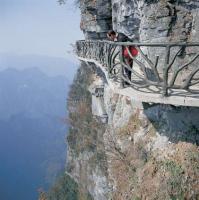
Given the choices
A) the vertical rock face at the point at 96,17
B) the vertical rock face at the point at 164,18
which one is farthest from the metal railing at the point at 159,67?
the vertical rock face at the point at 96,17

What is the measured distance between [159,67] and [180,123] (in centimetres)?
260

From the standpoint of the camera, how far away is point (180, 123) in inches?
463

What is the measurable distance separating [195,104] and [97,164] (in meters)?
38.3

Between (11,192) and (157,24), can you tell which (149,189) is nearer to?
(157,24)

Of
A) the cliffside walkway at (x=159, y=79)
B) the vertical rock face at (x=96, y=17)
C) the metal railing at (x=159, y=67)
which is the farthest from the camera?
the vertical rock face at (x=96, y=17)

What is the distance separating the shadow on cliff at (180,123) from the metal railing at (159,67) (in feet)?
2.82

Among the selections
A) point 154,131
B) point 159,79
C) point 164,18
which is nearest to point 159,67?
point 164,18

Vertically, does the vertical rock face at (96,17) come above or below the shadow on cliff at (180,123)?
above

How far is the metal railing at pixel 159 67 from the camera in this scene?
27.4 feet

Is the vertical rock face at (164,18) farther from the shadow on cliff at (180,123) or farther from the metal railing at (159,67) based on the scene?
the shadow on cliff at (180,123)

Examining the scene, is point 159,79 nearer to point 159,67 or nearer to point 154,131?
point 159,67

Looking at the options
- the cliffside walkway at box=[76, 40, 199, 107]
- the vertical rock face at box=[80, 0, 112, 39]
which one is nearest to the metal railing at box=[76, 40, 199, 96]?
the cliffside walkway at box=[76, 40, 199, 107]

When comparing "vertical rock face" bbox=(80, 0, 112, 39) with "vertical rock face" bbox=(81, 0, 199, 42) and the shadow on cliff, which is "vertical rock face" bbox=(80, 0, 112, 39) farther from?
the shadow on cliff

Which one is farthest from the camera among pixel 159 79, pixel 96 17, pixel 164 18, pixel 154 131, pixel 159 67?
pixel 96 17
